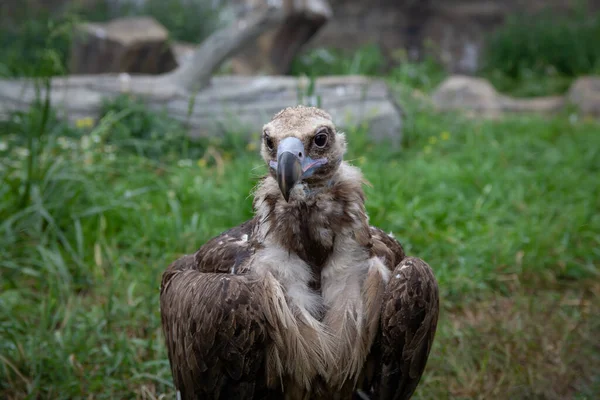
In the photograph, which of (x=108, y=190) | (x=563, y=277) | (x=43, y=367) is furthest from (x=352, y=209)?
(x=108, y=190)

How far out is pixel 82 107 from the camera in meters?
5.59

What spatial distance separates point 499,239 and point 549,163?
1833 mm

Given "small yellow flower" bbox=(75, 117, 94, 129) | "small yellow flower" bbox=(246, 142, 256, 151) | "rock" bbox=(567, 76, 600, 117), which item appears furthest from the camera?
"rock" bbox=(567, 76, 600, 117)

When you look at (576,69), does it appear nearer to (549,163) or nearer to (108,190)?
(549,163)

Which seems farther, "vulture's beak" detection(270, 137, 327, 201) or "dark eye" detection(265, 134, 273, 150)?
"dark eye" detection(265, 134, 273, 150)

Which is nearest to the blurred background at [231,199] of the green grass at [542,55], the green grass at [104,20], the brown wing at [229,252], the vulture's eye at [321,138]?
the brown wing at [229,252]

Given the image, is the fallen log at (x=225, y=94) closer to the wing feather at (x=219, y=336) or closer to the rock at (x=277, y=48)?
the rock at (x=277, y=48)

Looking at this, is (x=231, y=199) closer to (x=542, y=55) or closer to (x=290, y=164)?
(x=290, y=164)

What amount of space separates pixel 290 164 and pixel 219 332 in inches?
24.1

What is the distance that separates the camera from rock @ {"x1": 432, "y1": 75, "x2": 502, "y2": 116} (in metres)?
8.23

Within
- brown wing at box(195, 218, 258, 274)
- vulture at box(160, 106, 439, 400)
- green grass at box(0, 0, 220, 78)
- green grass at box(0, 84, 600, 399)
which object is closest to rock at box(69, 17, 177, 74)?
green grass at box(0, 0, 220, 78)

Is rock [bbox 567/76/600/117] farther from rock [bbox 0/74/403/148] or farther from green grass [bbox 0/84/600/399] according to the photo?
rock [bbox 0/74/403/148]

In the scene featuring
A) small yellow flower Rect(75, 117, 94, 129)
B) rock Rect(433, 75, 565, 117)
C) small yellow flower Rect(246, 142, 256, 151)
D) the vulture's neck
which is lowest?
the vulture's neck

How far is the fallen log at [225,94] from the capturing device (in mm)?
5574
